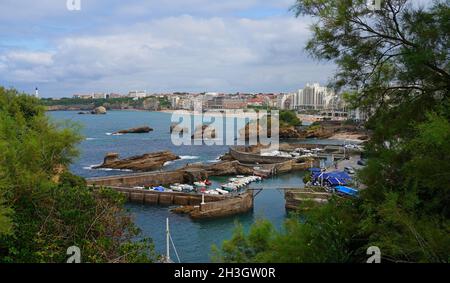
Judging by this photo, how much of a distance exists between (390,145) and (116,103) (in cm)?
18529

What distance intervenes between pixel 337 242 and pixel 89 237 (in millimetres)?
4067

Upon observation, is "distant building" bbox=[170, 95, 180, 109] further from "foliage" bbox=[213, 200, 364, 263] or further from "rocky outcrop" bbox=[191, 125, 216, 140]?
"foliage" bbox=[213, 200, 364, 263]

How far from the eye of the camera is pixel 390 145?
24.3 ft

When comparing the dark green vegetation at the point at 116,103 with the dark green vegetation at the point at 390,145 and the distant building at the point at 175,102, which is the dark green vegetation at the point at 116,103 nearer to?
the distant building at the point at 175,102

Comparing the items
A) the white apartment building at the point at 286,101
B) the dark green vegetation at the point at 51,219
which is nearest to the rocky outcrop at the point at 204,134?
the dark green vegetation at the point at 51,219

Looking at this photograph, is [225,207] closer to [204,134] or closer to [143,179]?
[143,179]

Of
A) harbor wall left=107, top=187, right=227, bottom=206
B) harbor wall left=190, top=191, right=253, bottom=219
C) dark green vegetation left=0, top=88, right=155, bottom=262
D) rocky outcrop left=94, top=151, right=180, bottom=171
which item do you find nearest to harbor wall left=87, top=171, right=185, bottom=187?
harbor wall left=107, top=187, right=227, bottom=206

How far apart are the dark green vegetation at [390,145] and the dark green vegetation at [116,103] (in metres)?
162

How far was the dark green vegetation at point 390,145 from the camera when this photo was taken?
18.3 feet

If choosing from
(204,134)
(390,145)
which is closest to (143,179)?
(390,145)

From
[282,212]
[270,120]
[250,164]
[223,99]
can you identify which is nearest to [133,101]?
[223,99]

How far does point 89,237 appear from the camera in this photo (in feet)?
25.3
